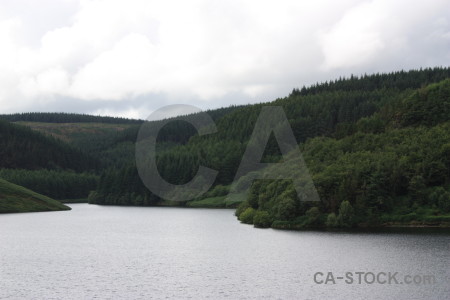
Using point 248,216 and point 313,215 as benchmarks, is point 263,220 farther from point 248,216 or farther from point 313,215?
point 313,215

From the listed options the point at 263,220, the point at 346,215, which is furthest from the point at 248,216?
the point at 346,215

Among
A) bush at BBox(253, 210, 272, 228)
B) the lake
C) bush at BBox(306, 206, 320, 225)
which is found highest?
bush at BBox(306, 206, 320, 225)

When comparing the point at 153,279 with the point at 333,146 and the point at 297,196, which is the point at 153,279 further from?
the point at 333,146

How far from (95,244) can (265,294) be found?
60123mm

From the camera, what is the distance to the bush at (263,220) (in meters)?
151

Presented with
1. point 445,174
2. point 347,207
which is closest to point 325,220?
point 347,207

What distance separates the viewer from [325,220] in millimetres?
142625

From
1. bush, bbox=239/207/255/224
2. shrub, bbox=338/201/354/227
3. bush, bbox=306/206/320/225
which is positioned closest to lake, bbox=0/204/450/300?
bush, bbox=306/206/320/225

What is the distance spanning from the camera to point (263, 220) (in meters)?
151

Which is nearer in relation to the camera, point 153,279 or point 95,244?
point 153,279

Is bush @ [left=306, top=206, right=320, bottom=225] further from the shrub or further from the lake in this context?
the lake

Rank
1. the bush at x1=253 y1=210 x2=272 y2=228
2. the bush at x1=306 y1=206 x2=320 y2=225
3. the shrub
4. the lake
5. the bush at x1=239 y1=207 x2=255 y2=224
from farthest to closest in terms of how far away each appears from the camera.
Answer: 1. the bush at x1=239 y1=207 x2=255 y2=224
2. the bush at x1=253 y1=210 x2=272 y2=228
3. the bush at x1=306 y1=206 x2=320 y2=225
4. the shrub
5. the lake

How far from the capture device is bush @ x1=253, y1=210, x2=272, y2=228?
15062 cm

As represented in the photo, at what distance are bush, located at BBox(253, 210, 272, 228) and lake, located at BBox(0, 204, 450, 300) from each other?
12.0 metres
